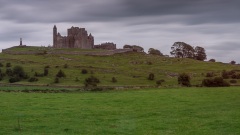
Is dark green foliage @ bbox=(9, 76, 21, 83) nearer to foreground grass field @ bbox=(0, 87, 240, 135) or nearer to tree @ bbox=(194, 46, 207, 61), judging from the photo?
foreground grass field @ bbox=(0, 87, 240, 135)

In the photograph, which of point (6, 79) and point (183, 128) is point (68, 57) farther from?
point (183, 128)

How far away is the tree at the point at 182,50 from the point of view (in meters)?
192

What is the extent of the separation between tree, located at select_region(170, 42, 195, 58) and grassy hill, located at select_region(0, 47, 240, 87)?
21.3m

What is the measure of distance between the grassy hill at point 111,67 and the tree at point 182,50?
69.8 feet

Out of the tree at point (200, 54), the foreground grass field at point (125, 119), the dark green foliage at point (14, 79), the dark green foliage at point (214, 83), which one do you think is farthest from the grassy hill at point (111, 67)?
the foreground grass field at point (125, 119)

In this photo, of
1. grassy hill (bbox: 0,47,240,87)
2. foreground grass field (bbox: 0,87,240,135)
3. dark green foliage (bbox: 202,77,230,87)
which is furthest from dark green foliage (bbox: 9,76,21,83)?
foreground grass field (bbox: 0,87,240,135)

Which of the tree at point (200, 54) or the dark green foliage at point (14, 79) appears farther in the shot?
the tree at point (200, 54)

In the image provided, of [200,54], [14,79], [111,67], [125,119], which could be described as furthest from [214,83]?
[200,54]

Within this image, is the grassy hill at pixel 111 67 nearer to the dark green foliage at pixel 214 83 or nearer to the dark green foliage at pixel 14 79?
the dark green foliage at pixel 14 79

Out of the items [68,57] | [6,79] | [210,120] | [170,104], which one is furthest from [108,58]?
[210,120]

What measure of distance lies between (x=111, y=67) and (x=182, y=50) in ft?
222

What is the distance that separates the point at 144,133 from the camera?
21672 mm

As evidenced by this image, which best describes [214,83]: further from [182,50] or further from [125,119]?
[182,50]

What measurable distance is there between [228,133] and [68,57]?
13862 cm
